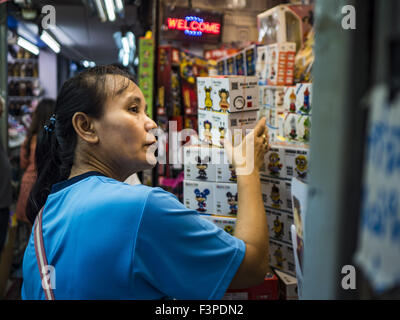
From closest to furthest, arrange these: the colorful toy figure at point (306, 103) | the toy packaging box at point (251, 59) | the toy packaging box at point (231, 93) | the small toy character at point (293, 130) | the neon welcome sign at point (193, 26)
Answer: the toy packaging box at point (231, 93), the colorful toy figure at point (306, 103), the small toy character at point (293, 130), the toy packaging box at point (251, 59), the neon welcome sign at point (193, 26)

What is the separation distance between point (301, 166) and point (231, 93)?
564 mm

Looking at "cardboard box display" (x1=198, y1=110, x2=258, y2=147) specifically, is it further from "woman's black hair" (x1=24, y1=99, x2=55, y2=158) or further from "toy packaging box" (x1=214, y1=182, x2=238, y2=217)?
"woman's black hair" (x1=24, y1=99, x2=55, y2=158)

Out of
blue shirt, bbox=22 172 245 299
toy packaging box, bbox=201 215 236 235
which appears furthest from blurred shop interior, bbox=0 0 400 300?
blue shirt, bbox=22 172 245 299

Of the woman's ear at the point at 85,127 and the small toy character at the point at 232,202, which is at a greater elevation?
the woman's ear at the point at 85,127

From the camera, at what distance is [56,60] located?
15.7 metres

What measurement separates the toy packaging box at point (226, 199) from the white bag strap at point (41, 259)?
3.63 ft

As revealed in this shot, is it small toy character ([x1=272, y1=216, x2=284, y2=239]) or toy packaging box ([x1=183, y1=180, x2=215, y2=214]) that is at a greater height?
toy packaging box ([x1=183, y1=180, x2=215, y2=214])

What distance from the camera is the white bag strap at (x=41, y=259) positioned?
1211 millimetres

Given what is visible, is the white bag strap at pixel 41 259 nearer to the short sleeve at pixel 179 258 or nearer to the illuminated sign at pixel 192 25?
the short sleeve at pixel 179 258

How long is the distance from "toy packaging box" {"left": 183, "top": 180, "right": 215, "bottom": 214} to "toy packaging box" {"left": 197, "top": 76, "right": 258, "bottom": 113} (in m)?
0.45

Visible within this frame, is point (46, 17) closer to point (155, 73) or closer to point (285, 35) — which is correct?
point (285, 35)

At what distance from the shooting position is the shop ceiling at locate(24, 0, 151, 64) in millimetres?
7750

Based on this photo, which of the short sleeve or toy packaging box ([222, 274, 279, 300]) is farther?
toy packaging box ([222, 274, 279, 300])

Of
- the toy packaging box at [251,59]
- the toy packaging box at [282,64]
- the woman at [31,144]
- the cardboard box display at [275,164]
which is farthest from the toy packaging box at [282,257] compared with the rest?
the woman at [31,144]
